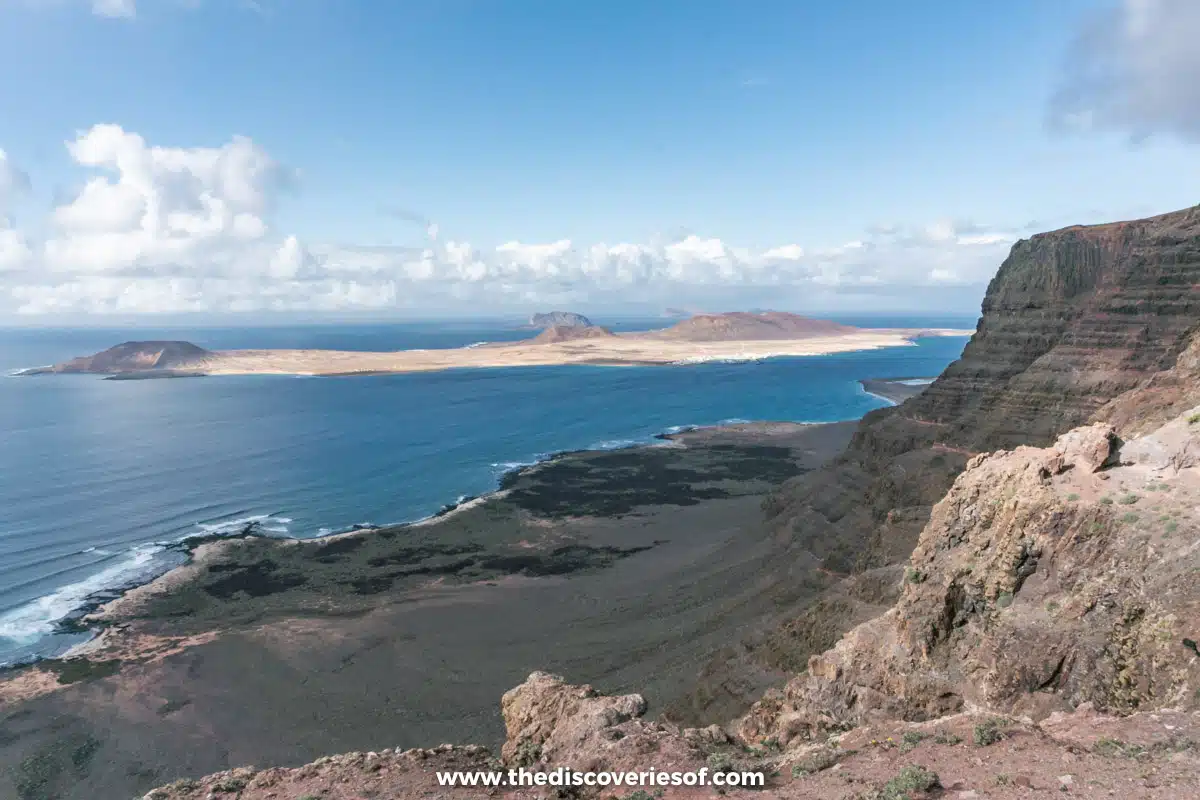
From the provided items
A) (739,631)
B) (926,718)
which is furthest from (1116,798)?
(739,631)

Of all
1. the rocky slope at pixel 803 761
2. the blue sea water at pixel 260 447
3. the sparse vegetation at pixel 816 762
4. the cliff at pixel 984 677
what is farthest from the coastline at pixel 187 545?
the sparse vegetation at pixel 816 762

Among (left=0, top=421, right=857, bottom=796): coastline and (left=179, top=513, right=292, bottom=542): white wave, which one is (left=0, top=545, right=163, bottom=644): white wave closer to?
(left=0, top=421, right=857, bottom=796): coastline

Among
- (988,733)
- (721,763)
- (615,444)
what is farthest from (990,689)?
(615,444)

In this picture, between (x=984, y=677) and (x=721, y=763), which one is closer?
(x=721, y=763)

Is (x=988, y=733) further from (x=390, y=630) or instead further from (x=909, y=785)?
(x=390, y=630)

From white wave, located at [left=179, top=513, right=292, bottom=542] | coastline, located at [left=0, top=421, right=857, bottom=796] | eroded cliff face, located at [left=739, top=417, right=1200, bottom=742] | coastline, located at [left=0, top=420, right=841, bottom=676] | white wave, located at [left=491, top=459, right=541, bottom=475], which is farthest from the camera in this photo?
white wave, located at [left=491, top=459, right=541, bottom=475]

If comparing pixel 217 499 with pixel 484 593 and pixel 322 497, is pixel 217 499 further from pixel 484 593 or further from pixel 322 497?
pixel 484 593

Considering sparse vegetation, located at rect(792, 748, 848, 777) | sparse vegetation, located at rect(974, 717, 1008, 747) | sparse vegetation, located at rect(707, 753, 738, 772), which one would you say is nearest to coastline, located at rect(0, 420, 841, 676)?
sparse vegetation, located at rect(707, 753, 738, 772)
